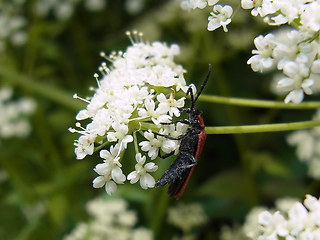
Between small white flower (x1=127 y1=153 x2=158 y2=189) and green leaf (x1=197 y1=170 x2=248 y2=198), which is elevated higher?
small white flower (x1=127 y1=153 x2=158 y2=189)

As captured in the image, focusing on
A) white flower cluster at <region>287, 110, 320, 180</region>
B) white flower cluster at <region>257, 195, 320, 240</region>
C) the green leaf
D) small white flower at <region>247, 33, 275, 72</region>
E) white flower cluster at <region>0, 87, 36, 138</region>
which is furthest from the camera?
white flower cluster at <region>0, 87, 36, 138</region>

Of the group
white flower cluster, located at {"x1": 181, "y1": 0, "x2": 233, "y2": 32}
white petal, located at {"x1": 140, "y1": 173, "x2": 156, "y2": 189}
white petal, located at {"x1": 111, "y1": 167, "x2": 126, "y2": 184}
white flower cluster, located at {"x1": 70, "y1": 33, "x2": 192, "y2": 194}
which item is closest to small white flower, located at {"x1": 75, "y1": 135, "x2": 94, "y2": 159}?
white flower cluster, located at {"x1": 70, "y1": 33, "x2": 192, "y2": 194}

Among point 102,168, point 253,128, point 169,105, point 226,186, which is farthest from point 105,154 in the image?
point 226,186

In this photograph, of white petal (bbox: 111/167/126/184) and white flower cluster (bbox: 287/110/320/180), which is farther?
white flower cluster (bbox: 287/110/320/180)

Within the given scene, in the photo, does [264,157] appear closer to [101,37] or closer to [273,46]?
[273,46]

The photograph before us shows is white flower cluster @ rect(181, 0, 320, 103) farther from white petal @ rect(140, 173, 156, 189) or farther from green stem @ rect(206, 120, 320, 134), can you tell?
white petal @ rect(140, 173, 156, 189)

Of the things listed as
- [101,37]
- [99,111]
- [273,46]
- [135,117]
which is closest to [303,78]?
[273,46]

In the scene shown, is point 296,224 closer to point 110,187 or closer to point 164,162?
point 110,187
